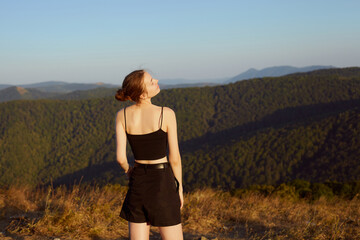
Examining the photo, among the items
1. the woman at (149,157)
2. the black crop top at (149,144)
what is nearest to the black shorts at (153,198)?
the woman at (149,157)

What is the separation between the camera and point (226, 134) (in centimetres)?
9825

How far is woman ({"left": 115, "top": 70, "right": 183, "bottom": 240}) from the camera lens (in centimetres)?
227

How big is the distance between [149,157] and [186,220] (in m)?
3.24

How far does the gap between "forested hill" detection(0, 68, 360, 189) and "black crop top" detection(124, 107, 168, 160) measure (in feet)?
176

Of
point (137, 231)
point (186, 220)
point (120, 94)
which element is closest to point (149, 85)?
point (120, 94)

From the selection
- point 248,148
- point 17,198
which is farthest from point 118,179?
point 17,198

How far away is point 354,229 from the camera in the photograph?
16.2ft

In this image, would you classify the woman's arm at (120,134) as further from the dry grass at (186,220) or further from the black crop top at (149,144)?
the dry grass at (186,220)

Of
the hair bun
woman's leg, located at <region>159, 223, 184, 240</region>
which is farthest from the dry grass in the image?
the hair bun

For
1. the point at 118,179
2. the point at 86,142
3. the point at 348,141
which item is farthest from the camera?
the point at 86,142

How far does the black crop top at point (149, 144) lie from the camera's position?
7.47 ft

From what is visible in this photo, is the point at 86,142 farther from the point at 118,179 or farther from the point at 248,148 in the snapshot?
the point at 248,148

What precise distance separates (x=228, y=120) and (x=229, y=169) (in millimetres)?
50037

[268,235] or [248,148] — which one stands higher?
[268,235]
